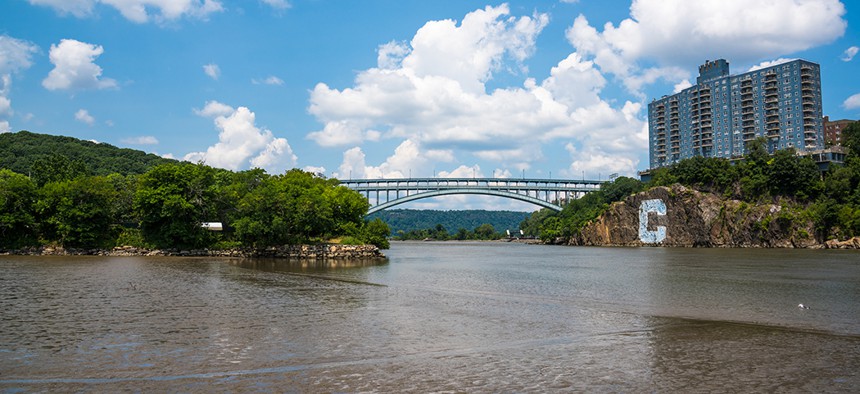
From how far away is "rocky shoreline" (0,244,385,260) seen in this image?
43.6 meters

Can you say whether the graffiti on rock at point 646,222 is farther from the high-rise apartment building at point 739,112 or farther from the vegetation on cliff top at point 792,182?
the high-rise apartment building at point 739,112

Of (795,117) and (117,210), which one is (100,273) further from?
(795,117)

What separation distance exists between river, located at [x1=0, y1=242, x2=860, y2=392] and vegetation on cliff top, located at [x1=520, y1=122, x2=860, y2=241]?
48.9 metres

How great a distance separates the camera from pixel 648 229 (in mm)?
83500

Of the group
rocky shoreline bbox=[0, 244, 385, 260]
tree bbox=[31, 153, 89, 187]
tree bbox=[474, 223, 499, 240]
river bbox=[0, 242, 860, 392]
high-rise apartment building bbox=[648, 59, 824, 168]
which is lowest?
river bbox=[0, 242, 860, 392]

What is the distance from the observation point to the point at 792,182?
67.3 metres

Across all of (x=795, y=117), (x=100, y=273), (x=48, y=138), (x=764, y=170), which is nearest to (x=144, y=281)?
(x=100, y=273)

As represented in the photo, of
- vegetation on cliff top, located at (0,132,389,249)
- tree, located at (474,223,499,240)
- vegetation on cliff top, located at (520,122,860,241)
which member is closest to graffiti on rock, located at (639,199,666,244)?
vegetation on cliff top, located at (520,122,860,241)

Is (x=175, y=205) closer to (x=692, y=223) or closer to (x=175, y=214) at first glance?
(x=175, y=214)

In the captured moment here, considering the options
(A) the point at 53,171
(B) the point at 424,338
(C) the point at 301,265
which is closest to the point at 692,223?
(C) the point at 301,265

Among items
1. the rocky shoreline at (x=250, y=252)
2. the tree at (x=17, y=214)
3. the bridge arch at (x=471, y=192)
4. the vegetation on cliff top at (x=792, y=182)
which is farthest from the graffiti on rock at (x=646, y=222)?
the tree at (x=17, y=214)

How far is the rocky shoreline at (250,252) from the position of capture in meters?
43.6

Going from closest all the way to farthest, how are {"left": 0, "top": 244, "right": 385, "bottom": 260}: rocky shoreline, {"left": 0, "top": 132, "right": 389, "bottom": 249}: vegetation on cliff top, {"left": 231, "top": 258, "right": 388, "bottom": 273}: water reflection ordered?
{"left": 231, "top": 258, "right": 388, "bottom": 273}: water reflection < {"left": 0, "top": 244, "right": 385, "bottom": 260}: rocky shoreline < {"left": 0, "top": 132, "right": 389, "bottom": 249}: vegetation on cliff top

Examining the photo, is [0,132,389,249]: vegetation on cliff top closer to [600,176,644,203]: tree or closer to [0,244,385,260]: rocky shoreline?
[0,244,385,260]: rocky shoreline
